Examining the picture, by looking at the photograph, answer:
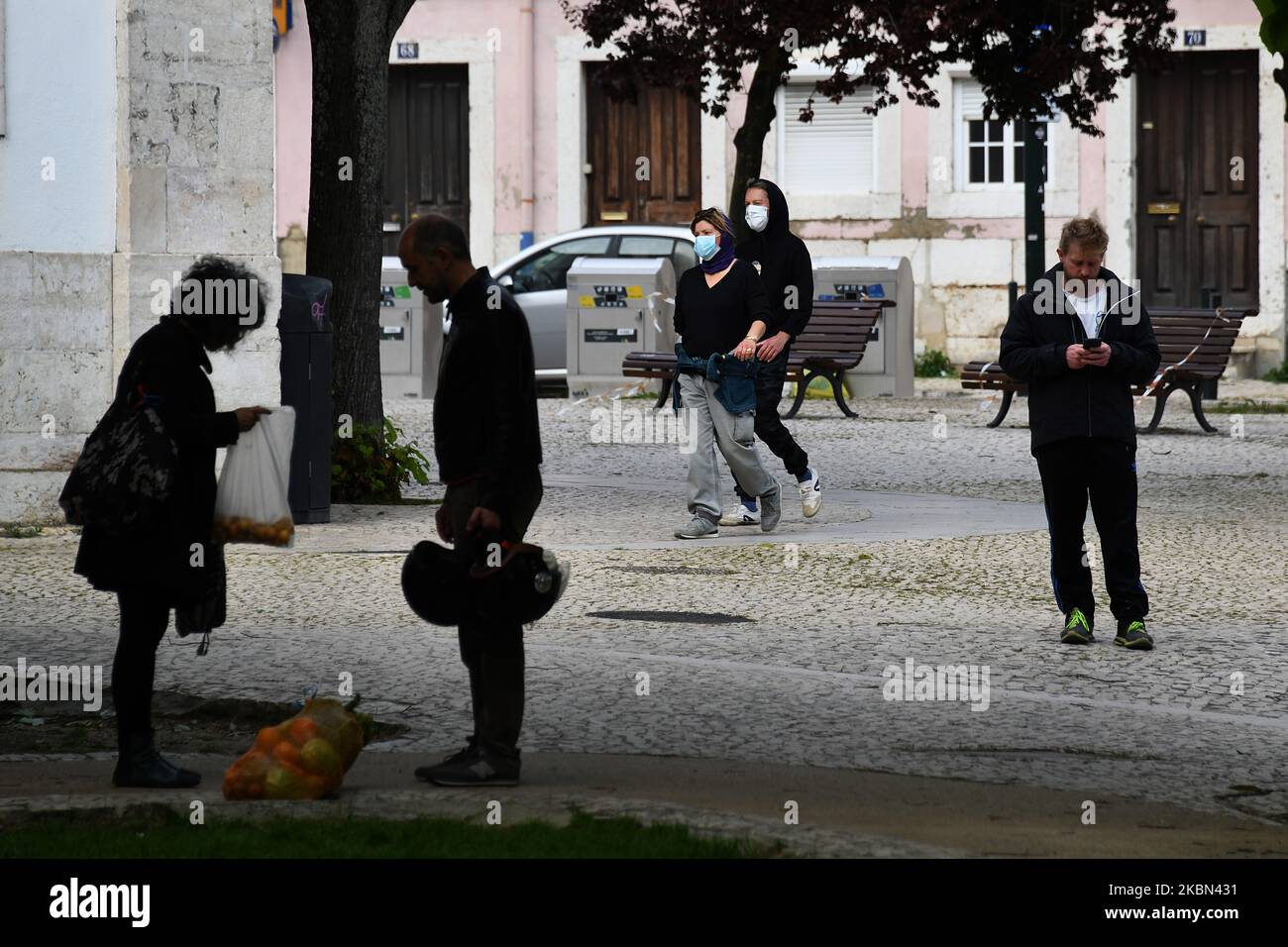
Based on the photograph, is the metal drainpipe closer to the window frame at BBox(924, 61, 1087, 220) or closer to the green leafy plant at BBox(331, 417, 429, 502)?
the window frame at BBox(924, 61, 1087, 220)

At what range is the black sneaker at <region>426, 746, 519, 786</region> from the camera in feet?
20.4

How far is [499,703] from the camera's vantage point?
6348mm

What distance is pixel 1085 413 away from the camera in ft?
29.6

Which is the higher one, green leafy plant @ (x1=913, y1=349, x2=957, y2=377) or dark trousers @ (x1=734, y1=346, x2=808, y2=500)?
green leafy plant @ (x1=913, y1=349, x2=957, y2=377)

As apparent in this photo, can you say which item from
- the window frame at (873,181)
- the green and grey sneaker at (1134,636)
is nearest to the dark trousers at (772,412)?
the green and grey sneaker at (1134,636)

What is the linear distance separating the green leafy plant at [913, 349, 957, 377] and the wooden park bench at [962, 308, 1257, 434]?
680 cm

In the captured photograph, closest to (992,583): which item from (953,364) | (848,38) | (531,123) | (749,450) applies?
(749,450)

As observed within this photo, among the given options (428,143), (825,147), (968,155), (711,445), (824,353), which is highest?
(428,143)

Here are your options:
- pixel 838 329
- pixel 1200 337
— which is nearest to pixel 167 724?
pixel 1200 337

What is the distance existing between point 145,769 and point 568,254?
746 inches

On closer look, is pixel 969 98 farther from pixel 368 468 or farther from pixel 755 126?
pixel 368 468

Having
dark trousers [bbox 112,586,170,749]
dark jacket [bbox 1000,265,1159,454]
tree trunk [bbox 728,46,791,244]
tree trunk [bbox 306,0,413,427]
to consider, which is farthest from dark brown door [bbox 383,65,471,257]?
dark trousers [bbox 112,586,170,749]

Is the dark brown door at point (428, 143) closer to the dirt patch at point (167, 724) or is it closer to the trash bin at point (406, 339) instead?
the trash bin at point (406, 339)
